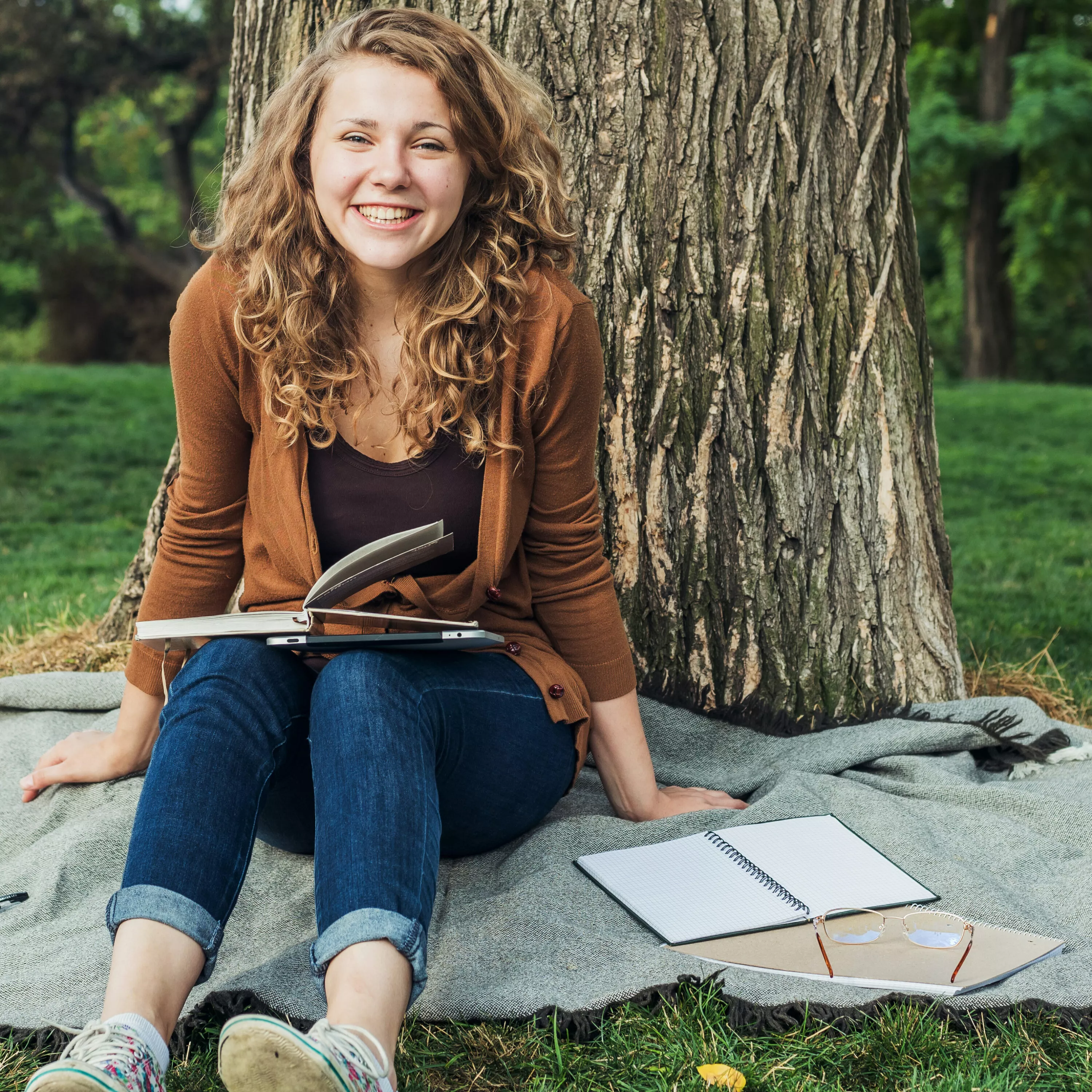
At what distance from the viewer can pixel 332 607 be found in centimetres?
226

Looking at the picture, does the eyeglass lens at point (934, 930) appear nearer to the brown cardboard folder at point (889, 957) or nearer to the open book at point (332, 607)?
the brown cardboard folder at point (889, 957)

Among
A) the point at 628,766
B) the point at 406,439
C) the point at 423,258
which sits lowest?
the point at 628,766

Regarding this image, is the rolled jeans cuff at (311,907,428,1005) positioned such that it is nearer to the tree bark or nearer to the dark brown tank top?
the dark brown tank top

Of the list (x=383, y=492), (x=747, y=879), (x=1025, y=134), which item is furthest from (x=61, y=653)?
(x=1025, y=134)

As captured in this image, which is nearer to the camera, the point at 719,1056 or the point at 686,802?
the point at 719,1056

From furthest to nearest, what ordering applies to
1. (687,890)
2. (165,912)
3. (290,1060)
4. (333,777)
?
(687,890), (333,777), (165,912), (290,1060)

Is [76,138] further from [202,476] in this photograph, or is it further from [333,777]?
[333,777]

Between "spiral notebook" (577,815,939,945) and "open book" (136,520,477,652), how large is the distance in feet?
2.07

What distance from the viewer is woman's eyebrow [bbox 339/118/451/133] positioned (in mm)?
2264

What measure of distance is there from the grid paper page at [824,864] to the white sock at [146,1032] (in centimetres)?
122

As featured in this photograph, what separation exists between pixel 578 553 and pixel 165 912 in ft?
3.78

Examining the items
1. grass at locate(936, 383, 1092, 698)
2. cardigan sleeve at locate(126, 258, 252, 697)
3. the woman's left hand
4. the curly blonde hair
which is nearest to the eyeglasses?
the woman's left hand

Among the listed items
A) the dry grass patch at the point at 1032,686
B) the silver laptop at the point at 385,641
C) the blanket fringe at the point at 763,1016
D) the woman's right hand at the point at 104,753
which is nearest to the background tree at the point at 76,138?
the dry grass patch at the point at 1032,686

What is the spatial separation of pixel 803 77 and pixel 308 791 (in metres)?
2.18
